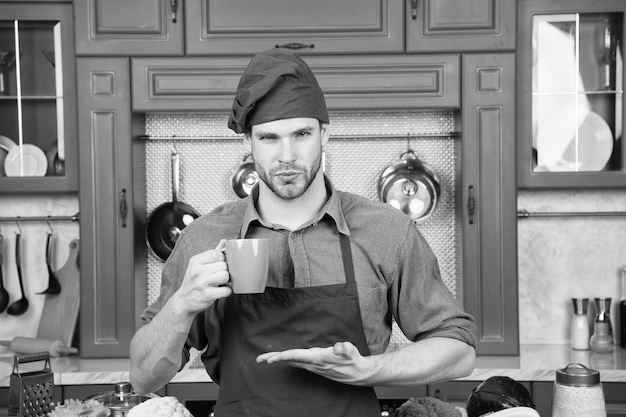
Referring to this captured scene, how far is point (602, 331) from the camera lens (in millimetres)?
3395

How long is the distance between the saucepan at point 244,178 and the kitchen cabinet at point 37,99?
26.3 inches

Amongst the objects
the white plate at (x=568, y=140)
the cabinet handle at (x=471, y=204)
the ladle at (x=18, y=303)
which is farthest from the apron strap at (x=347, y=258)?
the ladle at (x=18, y=303)

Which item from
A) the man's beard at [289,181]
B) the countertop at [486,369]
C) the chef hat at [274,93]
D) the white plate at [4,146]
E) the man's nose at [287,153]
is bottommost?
the countertop at [486,369]

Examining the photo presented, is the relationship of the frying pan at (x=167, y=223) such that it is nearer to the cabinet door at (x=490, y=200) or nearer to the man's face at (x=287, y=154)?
the cabinet door at (x=490, y=200)

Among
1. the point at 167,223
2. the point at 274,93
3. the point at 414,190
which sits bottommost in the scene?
the point at 167,223

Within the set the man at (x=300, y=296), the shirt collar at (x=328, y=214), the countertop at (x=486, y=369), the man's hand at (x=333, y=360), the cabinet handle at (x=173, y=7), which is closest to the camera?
the man's hand at (x=333, y=360)

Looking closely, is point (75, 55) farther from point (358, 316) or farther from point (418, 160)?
point (358, 316)

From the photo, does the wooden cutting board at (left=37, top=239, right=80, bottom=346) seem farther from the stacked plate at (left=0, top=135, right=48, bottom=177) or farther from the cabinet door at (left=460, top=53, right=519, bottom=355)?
the cabinet door at (left=460, top=53, right=519, bottom=355)

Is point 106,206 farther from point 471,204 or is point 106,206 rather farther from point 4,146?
point 471,204

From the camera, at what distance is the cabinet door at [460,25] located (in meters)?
3.22

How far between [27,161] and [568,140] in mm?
2289

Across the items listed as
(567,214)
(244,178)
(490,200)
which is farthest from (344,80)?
(567,214)

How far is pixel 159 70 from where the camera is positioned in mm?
3248

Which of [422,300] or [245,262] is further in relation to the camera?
[422,300]
